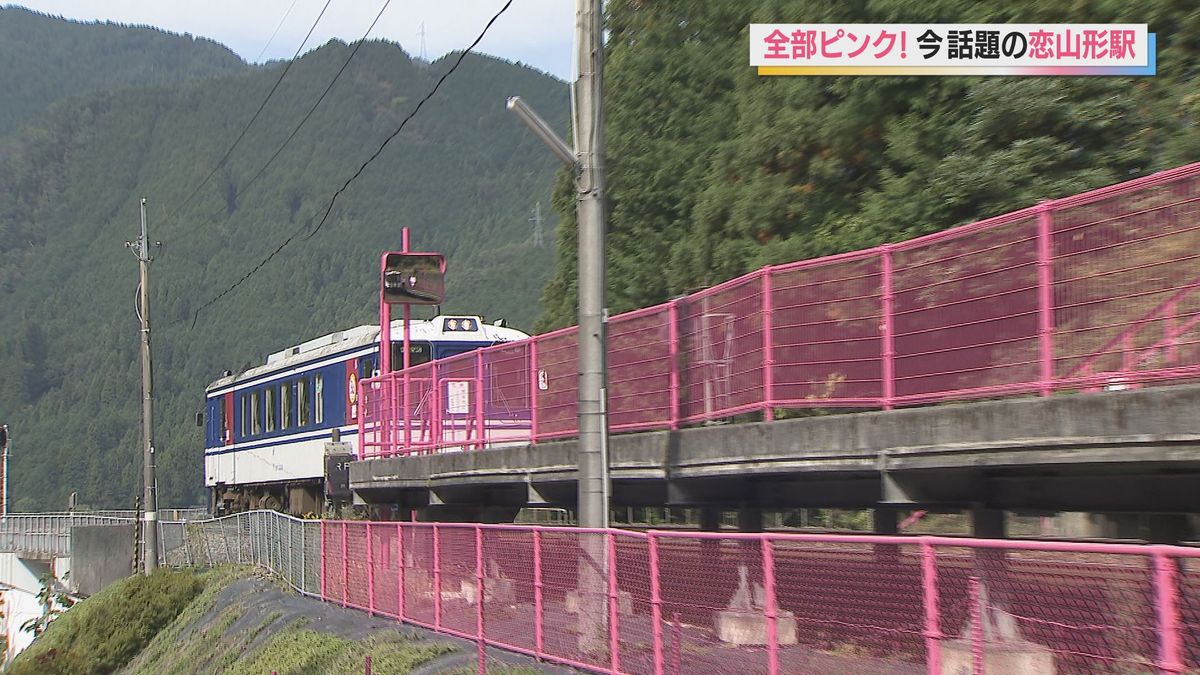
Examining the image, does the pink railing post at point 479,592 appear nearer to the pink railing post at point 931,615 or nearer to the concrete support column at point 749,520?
the concrete support column at point 749,520

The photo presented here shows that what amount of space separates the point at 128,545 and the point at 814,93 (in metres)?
31.8

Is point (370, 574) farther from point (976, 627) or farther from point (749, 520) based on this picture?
point (976, 627)

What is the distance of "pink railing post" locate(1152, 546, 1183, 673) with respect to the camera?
269 inches

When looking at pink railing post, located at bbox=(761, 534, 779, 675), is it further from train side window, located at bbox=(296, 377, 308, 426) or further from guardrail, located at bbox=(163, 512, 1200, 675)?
train side window, located at bbox=(296, 377, 308, 426)

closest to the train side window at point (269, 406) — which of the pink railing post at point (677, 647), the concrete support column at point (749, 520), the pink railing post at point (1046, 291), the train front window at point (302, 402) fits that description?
the train front window at point (302, 402)

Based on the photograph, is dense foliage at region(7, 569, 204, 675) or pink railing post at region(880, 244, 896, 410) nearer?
pink railing post at region(880, 244, 896, 410)

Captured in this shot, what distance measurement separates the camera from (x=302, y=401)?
32.5 meters

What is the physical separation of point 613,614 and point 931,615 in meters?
4.21

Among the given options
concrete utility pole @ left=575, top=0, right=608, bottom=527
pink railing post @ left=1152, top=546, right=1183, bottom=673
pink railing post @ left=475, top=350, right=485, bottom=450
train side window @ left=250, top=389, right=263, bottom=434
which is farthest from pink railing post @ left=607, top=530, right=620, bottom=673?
train side window @ left=250, top=389, right=263, bottom=434

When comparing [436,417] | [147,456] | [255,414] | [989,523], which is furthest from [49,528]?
[989,523]

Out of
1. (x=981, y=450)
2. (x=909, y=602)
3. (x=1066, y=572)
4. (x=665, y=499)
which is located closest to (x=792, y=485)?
(x=665, y=499)

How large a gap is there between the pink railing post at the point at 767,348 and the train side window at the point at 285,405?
21.8 metres

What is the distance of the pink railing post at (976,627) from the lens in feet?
27.4

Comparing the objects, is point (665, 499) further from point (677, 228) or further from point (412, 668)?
point (677, 228)
